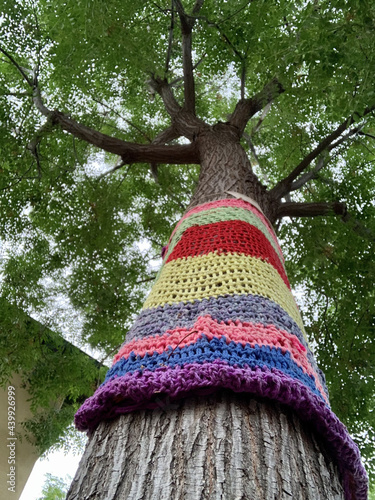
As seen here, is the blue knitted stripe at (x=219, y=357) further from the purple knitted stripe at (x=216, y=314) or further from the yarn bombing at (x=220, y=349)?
the purple knitted stripe at (x=216, y=314)

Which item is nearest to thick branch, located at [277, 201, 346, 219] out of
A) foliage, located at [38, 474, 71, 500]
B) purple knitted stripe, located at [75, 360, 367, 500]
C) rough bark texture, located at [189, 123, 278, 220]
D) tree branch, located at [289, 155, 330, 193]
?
tree branch, located at [289, 155, 330, 193]

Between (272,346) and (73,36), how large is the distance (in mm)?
2634

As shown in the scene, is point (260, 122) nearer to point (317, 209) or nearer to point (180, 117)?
point (180, 117)

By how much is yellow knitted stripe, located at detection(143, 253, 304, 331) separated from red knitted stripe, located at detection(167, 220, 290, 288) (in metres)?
0.04

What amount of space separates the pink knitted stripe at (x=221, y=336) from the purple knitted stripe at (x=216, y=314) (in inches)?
1.1

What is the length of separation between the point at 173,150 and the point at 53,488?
5434 mm

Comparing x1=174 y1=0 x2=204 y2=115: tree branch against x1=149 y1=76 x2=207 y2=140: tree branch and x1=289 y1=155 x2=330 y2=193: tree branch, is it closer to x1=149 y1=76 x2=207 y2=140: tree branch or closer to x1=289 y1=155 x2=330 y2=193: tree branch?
x1=149 y1=76 x2=207 y2=140: tree branch

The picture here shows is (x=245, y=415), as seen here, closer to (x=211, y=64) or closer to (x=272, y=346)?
(x=272, y=346)

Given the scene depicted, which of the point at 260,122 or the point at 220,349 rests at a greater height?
the point at 260,122

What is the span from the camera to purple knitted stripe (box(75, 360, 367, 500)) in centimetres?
84

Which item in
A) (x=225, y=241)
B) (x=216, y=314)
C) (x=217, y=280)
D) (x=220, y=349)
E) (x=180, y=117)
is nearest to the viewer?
(x=220, y=349)

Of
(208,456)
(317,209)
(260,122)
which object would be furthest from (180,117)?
(208,456)

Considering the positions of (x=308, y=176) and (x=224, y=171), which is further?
(x=308, y=176)

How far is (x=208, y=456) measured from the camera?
31.2 inches
